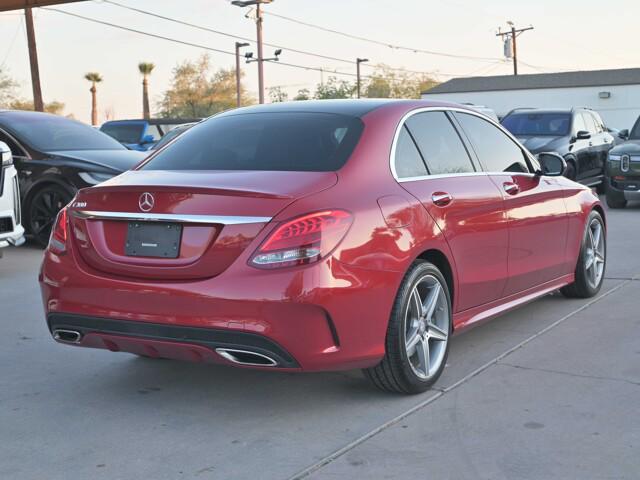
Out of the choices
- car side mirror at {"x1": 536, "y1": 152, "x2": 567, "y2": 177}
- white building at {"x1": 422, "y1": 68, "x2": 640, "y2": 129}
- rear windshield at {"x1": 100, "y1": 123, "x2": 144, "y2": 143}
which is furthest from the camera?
white building at {"x1": 422, "y1": 68, "x2": 640, "y2": 129}

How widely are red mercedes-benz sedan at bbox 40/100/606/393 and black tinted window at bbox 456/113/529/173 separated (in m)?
0.16

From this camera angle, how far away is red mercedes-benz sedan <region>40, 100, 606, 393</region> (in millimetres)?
3951

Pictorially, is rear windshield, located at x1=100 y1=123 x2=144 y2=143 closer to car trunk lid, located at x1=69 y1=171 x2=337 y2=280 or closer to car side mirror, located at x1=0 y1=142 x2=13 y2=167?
car side mirror, located at x1=0 y1=142 x2=13 y2=167

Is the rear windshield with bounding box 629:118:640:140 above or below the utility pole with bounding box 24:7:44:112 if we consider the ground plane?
below

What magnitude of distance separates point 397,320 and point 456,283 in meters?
0.70

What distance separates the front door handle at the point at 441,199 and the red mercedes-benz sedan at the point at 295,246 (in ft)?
0.04

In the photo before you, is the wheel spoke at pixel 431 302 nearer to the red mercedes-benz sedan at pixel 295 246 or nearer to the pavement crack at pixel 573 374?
the red mercedes-benz sedan at pixel 295 246

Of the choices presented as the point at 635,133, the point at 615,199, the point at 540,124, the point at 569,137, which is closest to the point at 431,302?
the point at 615,199

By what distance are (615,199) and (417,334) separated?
10.7 meters

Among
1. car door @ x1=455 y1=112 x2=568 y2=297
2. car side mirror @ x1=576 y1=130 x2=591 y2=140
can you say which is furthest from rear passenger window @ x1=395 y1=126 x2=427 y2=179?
car side mirror @ x1=576 y1=130 x2=591 y2=140

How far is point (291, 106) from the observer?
17.1 ft

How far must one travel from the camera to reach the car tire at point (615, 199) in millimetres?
14336

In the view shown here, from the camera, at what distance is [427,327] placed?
469 cm

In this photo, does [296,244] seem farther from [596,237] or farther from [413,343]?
[596,237]
